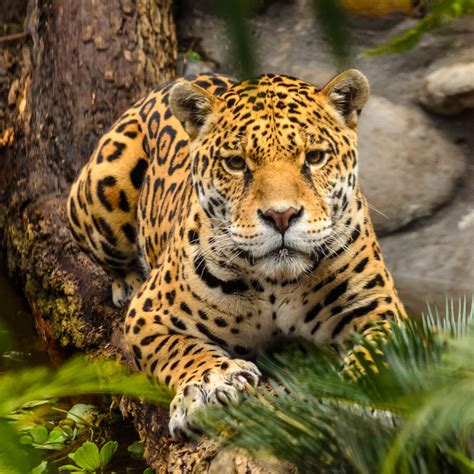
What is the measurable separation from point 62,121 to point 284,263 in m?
3.95

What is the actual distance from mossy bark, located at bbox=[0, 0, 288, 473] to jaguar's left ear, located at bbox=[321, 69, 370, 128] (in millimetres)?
2552

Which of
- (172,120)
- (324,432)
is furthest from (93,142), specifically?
(324,432)

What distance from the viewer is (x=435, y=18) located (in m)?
1.04

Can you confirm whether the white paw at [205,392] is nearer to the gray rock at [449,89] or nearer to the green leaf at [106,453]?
the green leaf at [106,453]

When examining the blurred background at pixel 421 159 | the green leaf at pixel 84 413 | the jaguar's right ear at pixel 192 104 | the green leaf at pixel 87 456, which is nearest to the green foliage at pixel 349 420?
the jaguar's right ear at pixel 192 104

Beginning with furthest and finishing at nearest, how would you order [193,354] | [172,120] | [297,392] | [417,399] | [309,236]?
[172,120], [193,354], [309,236], [297,392], [417,399]

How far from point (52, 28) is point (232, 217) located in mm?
4042

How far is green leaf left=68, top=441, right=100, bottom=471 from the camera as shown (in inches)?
222

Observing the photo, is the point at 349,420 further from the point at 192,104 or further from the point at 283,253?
the point at 192,104

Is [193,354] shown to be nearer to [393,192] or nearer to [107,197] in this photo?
[107,197]

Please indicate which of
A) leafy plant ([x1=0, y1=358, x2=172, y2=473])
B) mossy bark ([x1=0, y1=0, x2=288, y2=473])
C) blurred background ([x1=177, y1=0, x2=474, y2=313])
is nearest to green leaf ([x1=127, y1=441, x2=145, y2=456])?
mossy bark ([x1=0, y1=0, x2=288, y2=473])

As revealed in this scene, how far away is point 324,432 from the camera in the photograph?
232 cm

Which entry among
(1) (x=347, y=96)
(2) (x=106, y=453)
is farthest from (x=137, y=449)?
(1) (x=347, y=96)

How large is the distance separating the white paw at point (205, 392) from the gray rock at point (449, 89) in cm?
519
